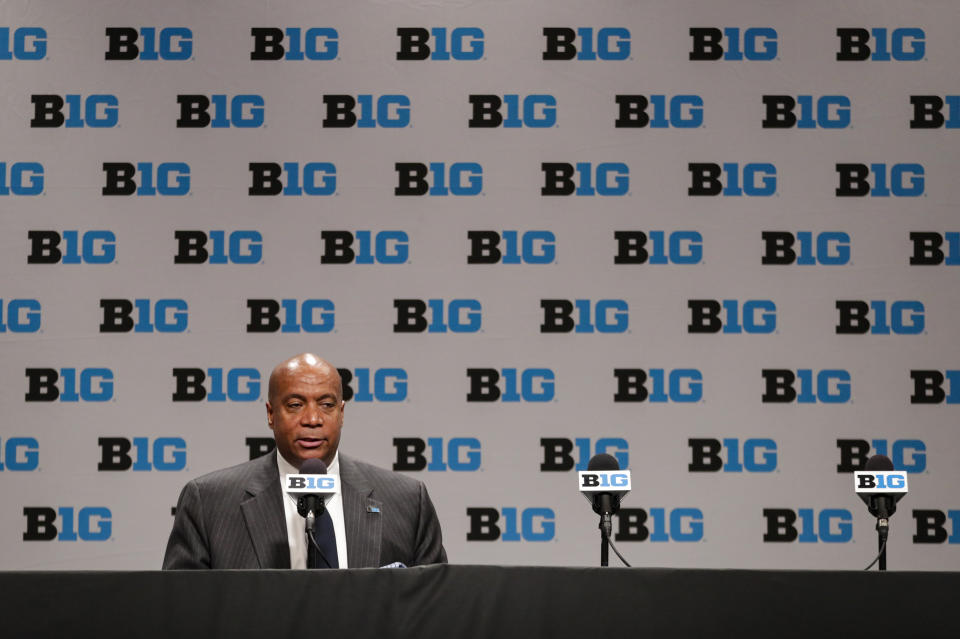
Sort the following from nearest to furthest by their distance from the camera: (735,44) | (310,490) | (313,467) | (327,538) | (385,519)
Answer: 1. (310,490)
2. (313,467)
3. (327,538)
4. (385,519)
5. (735,44)

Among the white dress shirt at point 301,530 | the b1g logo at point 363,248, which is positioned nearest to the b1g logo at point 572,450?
the b1g logo at point 363,248

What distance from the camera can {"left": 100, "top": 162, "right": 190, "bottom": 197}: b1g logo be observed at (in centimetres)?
455

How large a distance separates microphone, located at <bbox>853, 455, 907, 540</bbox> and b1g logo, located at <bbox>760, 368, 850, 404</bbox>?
172 cm

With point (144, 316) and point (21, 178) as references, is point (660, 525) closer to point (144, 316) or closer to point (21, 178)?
point (144, 316)

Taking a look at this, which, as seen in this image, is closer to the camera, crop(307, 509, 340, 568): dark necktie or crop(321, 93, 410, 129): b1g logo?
crop(307, 509, 340, 568): dark necktie

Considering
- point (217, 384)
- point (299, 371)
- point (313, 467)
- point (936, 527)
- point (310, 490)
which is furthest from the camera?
point (217, 384)

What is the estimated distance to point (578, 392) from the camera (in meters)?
4.46

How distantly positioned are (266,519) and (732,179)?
2620 mm

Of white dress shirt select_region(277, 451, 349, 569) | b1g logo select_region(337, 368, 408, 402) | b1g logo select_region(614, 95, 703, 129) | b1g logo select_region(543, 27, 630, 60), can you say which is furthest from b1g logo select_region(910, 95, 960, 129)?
white dress shirt select_region(277, 451, 349, 569)

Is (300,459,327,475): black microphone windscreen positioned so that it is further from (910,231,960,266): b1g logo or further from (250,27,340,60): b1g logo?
(910,231,960,266): b1g logo

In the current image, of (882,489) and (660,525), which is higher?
(882,489)

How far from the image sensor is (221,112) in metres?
4.58

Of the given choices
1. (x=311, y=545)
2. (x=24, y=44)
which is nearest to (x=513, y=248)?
(x=311, y=545)

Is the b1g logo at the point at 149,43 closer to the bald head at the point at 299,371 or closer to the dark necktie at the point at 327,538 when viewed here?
the bald head at the point at 299,371
